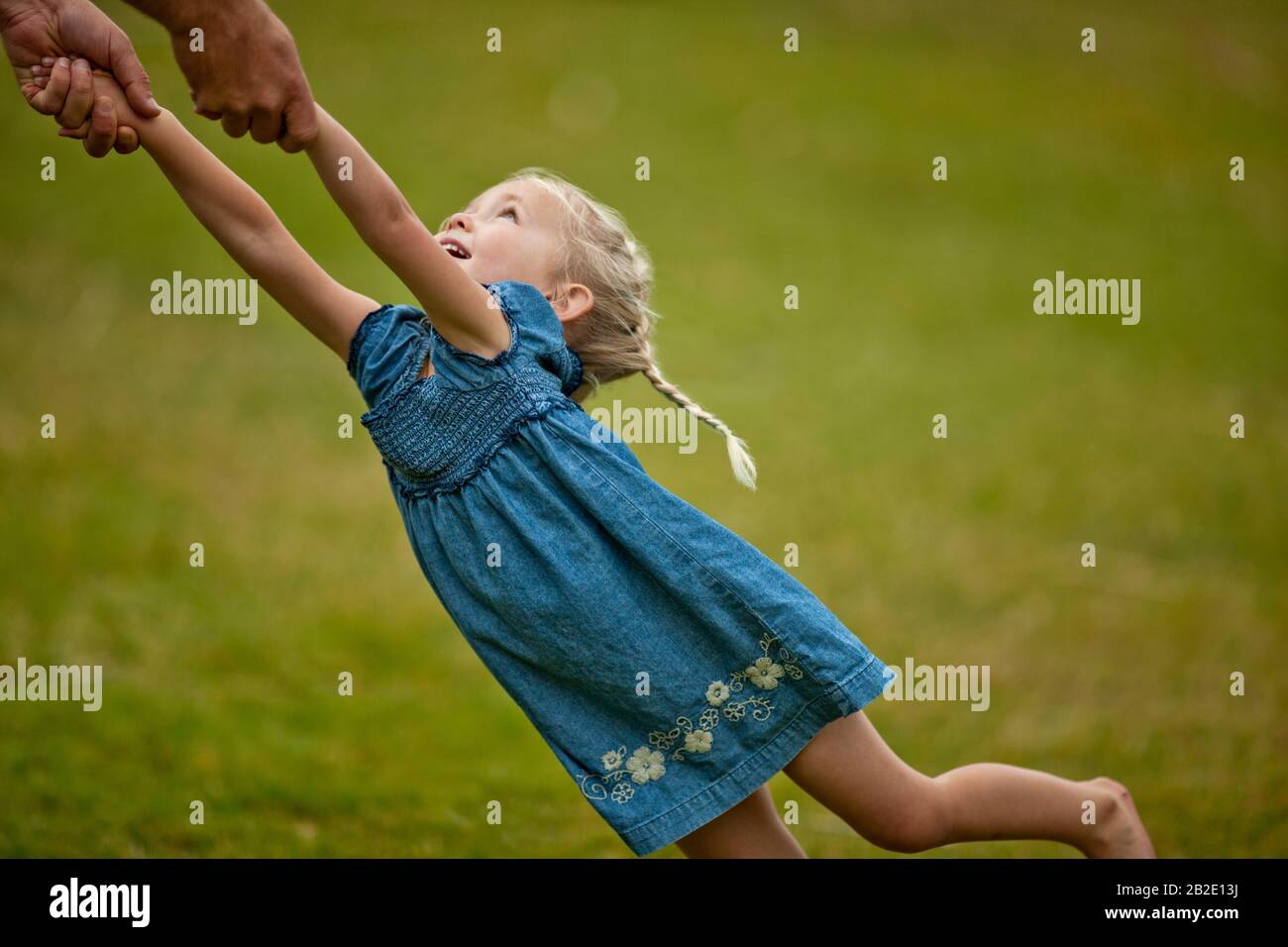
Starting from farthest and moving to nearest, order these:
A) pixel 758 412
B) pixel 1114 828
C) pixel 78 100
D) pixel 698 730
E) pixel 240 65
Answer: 1. pixel 758 412
2. pixel 1114 828
3. pixel 698 730
4. pixel 78 100
5. pixel 240 65

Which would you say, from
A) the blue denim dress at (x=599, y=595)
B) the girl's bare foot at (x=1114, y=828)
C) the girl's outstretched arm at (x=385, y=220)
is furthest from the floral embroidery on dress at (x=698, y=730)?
the girl's bare foot at (x=1114, y=828)

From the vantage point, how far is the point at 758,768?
243 cm

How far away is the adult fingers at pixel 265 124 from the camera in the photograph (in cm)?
212

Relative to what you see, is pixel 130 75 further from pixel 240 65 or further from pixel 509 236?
pixel 509 236

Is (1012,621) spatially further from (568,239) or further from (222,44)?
(222,44)

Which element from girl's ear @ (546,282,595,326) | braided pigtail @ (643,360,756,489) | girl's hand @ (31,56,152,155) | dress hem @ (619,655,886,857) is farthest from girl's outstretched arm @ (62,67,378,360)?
dress hem @ (619,655,886,857)

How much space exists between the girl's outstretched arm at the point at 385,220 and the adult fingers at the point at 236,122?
0.11m

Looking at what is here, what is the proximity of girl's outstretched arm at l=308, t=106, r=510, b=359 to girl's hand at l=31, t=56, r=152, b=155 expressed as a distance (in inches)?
12.8

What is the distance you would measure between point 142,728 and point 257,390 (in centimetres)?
314

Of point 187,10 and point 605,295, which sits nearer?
point 187,10

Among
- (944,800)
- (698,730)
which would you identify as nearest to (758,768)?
(698,730)

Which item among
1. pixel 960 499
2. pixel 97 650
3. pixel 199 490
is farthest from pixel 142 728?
pixel 960 499

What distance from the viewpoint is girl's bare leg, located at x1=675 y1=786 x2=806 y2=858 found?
8.53 ft

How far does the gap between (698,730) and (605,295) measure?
82 centimetres
